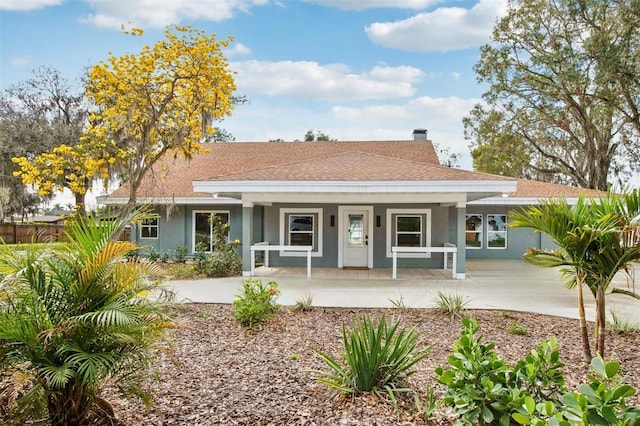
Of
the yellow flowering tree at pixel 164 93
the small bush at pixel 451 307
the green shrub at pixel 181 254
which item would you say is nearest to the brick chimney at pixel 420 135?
the yellow flowering tree at pixel 164 93

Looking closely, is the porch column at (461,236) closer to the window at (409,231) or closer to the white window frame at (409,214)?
the white window frame at (409,214)

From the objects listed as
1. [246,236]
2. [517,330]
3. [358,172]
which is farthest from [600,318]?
[246,236]

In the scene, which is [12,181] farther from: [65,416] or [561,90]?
[561,90]

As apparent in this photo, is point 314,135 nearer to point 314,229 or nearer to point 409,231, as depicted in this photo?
point 314,229

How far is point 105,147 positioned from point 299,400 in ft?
39.1

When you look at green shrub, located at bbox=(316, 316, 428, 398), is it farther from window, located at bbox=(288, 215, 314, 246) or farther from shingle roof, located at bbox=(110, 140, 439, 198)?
shingle roof, located at bbox=(110, 140, 439, 198)

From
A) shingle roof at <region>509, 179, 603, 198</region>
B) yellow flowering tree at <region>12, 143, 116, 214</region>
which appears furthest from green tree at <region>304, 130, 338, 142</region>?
yellow flowering tree at <region>12, 143, 116, 214</region>

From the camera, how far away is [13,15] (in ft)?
37.3

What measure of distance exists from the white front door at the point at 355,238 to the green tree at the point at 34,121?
1862 cm

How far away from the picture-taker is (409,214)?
13.8 m

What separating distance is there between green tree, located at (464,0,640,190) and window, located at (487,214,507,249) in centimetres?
699

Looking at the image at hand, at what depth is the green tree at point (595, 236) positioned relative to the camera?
4.30 m

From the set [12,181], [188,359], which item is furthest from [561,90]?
[12,181]

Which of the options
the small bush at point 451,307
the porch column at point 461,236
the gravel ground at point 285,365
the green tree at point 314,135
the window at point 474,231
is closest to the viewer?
the gravel ground at point 285,365
